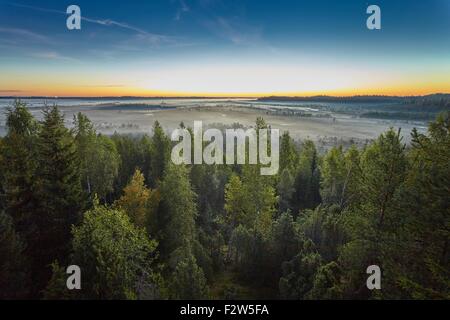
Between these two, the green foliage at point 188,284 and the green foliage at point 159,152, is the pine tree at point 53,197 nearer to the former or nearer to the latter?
the green foliage at point 188,284

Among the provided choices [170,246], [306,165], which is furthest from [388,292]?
[306,165]

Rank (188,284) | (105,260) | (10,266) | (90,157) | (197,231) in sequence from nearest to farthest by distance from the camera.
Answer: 1. (105,260)
2. (10,266)
3. (188,284)
4. (197,231)
5. (90,157)

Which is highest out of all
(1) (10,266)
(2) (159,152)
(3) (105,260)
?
(2) (159,152)

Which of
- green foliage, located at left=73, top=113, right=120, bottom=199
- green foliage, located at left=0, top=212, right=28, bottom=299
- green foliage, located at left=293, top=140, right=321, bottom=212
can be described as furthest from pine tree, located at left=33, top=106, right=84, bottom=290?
green foliage, located at left=293, top=140, right=321, bottom=212

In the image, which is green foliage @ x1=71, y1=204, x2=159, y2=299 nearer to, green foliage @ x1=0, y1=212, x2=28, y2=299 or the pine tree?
green foliage @ x1=0, y1=212, x2=28, y2=299

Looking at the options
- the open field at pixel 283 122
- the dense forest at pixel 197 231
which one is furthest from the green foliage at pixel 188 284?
the open field at pixel 283 122

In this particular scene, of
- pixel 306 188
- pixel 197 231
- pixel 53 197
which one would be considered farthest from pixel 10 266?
pixel 306 188

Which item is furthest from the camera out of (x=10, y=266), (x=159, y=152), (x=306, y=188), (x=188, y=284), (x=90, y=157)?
(x=306, y=188)

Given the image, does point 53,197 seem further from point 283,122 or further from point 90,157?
point 283,122
